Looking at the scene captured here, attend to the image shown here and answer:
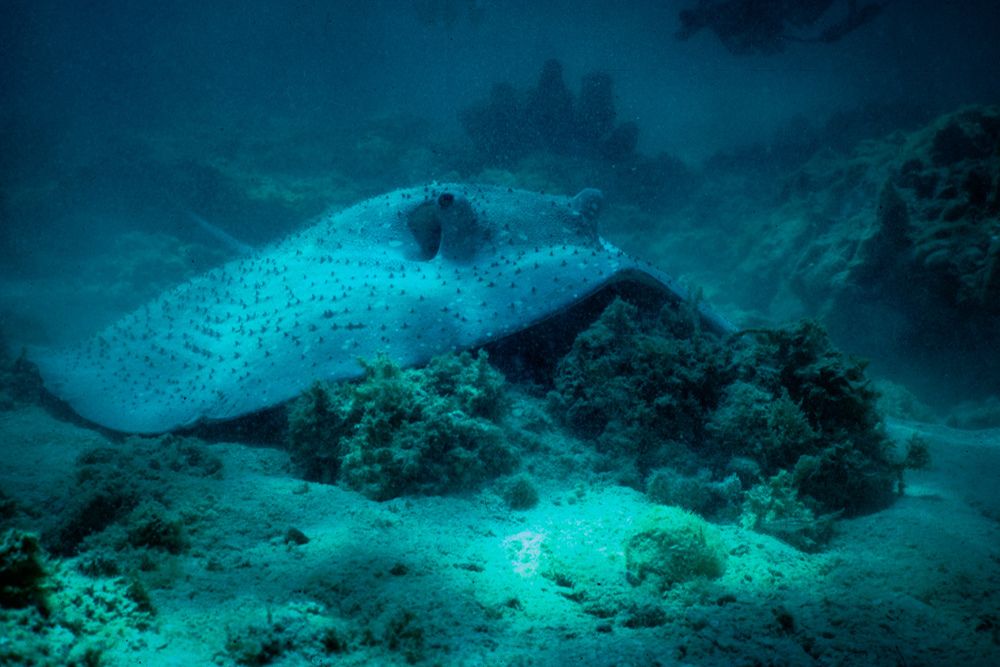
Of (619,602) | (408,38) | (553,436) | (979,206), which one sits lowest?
(619,602)

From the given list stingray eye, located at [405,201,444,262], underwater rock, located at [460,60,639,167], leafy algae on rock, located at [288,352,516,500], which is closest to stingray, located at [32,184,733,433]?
stingray eye, located at [405,201,444,262]

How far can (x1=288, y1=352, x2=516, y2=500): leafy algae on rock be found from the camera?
3631 millimetres

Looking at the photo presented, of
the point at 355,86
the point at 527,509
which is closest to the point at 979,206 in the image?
the point at 527,509

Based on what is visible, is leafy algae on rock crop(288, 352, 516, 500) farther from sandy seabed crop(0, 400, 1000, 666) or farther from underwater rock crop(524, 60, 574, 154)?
underwater rock crop(524, 60, 574, 154)

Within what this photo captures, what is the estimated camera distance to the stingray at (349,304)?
14.7 ft

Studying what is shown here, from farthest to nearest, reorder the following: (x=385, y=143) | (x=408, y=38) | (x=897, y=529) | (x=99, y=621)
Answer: (x=408, y=38) → (x=385, y=143) → (x=897, y=529) → (x=99, y=621)

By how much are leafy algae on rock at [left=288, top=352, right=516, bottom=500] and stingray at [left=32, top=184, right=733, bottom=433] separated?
26 cm

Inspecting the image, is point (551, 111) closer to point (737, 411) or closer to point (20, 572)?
point (737, 411)

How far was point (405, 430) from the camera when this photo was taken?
12.4 feet

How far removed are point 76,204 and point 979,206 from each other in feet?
106

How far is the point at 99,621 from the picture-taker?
199 cm

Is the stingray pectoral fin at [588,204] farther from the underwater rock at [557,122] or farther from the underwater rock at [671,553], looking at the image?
the underwater rock at [557,122]

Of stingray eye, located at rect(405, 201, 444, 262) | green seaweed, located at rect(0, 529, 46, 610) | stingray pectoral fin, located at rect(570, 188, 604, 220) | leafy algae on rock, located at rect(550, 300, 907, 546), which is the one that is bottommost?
green seaweed, located at rect(0, 529, 46, 610)

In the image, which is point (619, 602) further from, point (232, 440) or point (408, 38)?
point (408, 38)
